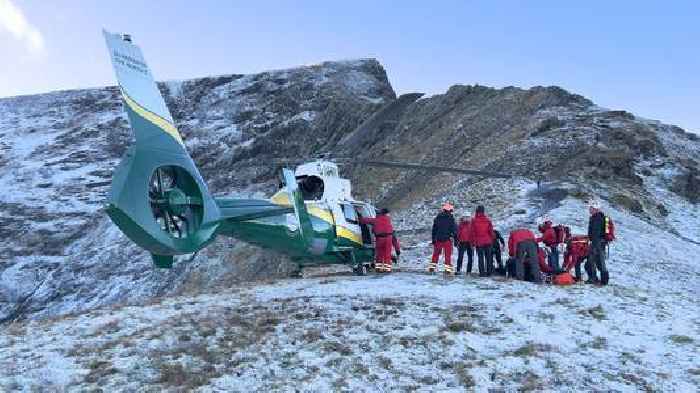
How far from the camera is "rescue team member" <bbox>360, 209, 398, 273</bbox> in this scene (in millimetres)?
17323

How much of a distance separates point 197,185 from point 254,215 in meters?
2.07

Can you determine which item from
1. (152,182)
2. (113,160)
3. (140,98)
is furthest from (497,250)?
(113,160)

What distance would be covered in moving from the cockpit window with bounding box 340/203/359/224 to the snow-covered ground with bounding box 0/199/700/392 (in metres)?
3.37

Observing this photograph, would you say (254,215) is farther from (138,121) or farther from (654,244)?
(654,244)

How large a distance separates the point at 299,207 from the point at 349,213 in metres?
2.70

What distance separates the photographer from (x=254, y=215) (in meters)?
14.5

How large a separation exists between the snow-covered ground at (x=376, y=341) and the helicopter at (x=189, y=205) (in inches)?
61.5

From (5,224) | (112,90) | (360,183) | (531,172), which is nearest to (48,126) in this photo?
(112,90)

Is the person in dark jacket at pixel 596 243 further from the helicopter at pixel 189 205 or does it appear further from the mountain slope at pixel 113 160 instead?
the mountain slope at pixel 113 160

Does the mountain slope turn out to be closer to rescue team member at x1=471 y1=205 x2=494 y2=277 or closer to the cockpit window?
the cockpit window

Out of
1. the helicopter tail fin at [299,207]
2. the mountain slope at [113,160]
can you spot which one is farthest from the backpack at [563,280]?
the mountain slope at [113,160]

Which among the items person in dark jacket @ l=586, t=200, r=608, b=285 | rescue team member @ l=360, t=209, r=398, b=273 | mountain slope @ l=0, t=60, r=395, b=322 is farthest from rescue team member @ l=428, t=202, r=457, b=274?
mountain slope @ l=0, t=60, r=395, b=322

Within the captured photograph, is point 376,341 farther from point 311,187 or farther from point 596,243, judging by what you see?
point 311,187

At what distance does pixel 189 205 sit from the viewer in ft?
41.1
